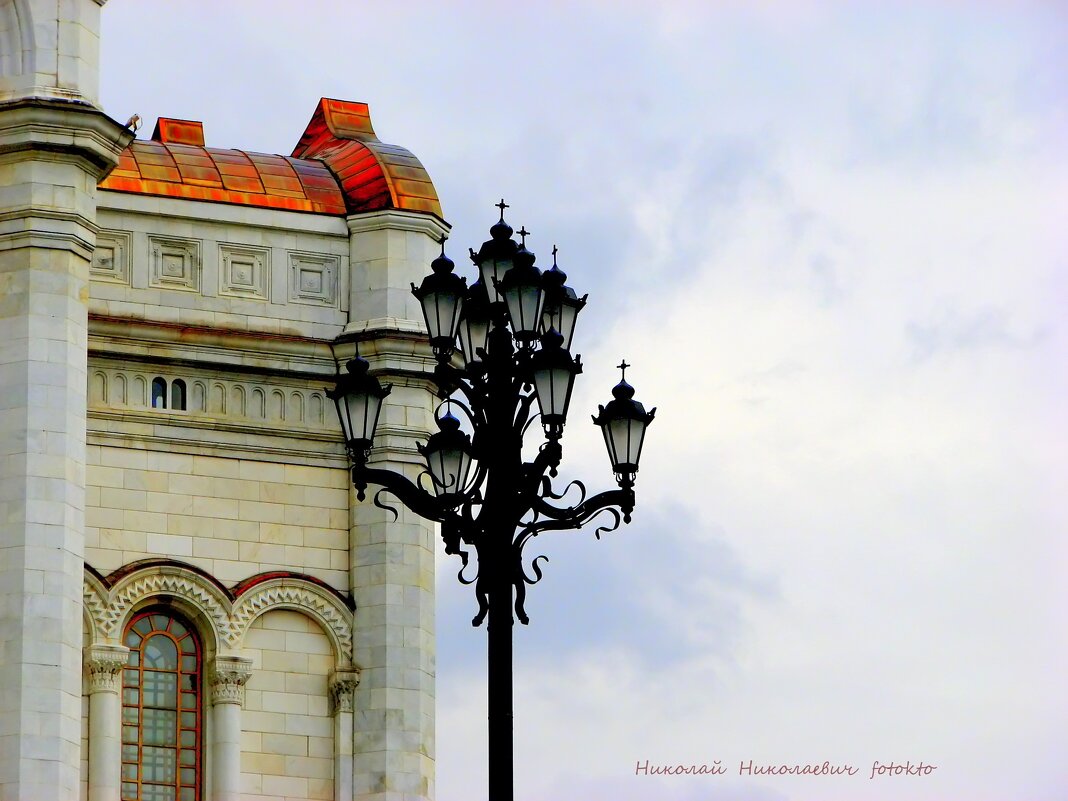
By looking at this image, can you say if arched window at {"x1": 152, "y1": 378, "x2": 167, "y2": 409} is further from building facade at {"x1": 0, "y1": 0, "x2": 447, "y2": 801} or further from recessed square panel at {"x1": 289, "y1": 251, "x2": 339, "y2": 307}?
recessed square panel at {"x1": 289, "y1": 251, "x2": 339, "y2": 307}

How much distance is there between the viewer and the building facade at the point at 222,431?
32.3 meters

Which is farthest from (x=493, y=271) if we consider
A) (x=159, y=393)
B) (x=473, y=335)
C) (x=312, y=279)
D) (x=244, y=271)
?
(x=312, y=279)

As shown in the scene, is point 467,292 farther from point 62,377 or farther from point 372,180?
point 372,180

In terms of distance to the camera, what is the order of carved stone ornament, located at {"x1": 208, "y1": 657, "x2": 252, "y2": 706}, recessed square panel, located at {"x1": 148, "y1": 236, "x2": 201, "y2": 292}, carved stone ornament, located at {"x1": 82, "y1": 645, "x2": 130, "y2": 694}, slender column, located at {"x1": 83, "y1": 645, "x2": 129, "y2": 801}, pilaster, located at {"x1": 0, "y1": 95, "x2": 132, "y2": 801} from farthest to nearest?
recessed square panel, located at {"x1": 148, "y1": 236, "x2": 201, "y2": 292} < carved stone ornament, located at {"x1": 208, "y1": 657, "x2": 252, "y2": 706} < carved stone ornament, located at {"x1": 82, "y1": 645, "x2": 130, "y2": 694} < slender column, located at {"x1": 83, "y1": 645, "x2": 129, "y2": 801} < pilaster, located at {"x1": 0, "y1": 95, "x2": 132, "y2": 801}

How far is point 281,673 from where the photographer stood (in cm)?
3494

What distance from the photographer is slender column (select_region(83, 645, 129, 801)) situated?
33.1 meters

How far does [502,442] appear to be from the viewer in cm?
2248

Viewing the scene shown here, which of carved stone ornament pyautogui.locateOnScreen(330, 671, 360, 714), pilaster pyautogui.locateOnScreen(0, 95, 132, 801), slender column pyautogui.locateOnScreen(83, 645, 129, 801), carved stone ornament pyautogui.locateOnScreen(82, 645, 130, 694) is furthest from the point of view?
carved stone ornament pyautogui.locateOnScreen(330, 671, 360, 714)

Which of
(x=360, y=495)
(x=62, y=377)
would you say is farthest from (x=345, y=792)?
(x=360, y=495)

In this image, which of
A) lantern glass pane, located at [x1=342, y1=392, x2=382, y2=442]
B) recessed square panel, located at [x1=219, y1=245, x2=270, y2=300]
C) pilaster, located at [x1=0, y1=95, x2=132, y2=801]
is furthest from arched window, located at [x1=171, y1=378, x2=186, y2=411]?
lantern glass pane, located at [x1=342, y1=392, x2=382, y2=442]

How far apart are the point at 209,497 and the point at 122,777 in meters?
3.57

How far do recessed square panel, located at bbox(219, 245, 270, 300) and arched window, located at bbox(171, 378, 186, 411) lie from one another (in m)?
1.34

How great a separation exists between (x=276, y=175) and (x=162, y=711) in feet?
23.7

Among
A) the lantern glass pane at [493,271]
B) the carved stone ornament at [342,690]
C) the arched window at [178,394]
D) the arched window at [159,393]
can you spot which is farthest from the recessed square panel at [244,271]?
the lantern glass pane at [493,271]
